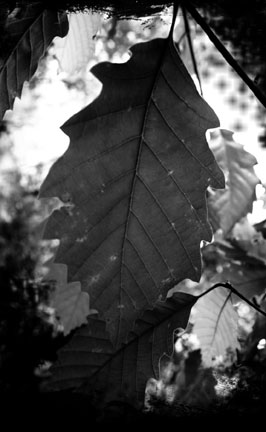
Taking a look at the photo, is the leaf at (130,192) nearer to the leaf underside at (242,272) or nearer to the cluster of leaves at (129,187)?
the cluster of leaves at (129,187)

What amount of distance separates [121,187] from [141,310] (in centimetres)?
16

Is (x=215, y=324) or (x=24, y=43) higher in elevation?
(x=24, y=43)

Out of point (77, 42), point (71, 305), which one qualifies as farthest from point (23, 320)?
point (77, 42)

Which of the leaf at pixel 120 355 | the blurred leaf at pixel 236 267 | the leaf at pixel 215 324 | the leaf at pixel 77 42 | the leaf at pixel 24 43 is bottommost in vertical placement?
the leaf at pixel 120 355

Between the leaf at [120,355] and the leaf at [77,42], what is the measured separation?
1.36ft

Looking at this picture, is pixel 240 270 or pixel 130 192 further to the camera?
pixel 240 270

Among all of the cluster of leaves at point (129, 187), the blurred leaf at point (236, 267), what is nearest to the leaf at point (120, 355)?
the cluster of leaves at point (129, 187)

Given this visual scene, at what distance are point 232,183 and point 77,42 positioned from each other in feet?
1.52

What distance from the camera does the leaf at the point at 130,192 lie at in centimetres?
60

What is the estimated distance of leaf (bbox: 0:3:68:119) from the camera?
589 millimetres

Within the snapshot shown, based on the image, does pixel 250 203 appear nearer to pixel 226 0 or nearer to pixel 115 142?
pixel 115 142

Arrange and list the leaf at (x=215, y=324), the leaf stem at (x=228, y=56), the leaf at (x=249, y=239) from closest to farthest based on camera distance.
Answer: the leaf stem at (x=228, y=56)
the leaf at (x=215, y=324)
the leaf at (x=249, y=239)

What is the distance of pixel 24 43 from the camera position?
0.61 meters

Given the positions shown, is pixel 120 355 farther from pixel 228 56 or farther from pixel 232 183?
pixel 232 183
